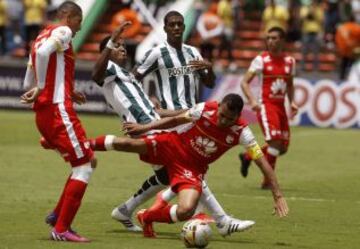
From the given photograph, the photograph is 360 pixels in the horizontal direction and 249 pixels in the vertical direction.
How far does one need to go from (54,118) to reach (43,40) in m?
0.78

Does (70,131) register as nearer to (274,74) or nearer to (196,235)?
(196,235)

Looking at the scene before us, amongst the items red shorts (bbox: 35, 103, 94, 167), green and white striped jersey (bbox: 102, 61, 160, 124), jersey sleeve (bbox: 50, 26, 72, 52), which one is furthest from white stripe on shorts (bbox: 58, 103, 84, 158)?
green and white striped jersey (bbox: 102, 61, 160, 124)

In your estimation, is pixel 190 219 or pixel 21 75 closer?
pixel 190 219

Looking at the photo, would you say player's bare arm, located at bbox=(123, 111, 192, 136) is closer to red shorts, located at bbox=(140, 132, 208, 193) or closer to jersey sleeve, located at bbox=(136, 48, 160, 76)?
red shorts, located at bbox=(140, 132, 208, 193)

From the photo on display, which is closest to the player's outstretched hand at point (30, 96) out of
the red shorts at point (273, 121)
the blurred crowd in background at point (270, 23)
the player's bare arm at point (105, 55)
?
the player's bare arm at point (105, 55)

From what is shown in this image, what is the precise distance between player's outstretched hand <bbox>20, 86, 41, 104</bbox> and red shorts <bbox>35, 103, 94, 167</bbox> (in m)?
0.16

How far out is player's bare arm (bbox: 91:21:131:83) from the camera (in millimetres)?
12000

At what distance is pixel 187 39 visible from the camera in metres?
36.6

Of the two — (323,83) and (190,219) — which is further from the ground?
(190,219)

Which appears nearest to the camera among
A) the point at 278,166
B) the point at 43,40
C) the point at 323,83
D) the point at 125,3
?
the point at 43,40

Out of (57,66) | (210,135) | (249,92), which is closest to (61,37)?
(57,66)

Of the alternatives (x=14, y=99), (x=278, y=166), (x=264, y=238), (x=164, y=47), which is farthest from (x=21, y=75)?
(x=264, y=238)

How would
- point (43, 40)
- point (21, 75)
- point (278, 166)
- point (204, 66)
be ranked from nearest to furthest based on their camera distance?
point (43, 40)
point (204, 66)
point (278, 166)
point (21, 75)

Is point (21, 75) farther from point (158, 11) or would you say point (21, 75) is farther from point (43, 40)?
point (43, 40)
